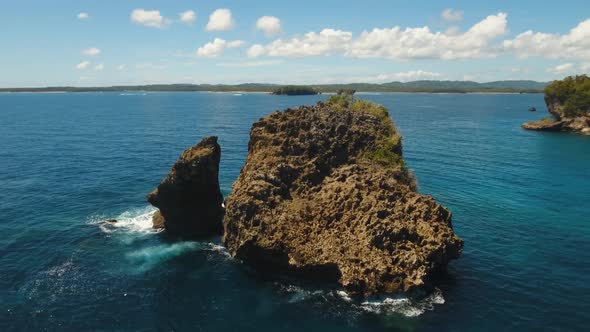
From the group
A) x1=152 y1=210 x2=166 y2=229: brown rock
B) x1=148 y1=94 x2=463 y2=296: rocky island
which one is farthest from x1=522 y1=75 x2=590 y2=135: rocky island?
x1=152 y1=210 x2=166 y2=229: brown rock

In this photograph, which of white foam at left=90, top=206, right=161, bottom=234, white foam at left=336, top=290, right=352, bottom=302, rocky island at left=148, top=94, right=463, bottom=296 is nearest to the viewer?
white foam at left=336, top=290, right=352, bottom=302

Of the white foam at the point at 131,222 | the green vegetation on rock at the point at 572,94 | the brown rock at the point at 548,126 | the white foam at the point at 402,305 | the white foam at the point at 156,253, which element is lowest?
the white foam at the point at 402,305

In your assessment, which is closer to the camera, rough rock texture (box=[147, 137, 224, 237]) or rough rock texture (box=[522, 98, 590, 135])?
rough rock texture (box=[147, 137, 224, 237])

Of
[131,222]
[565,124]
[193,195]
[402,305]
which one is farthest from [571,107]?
[131,222]

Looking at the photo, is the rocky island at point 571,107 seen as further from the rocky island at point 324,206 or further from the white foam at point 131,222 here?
the white foam at point 131,222

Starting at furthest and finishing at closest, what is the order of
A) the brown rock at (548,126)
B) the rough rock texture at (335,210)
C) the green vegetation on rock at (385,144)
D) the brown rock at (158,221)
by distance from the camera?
the brown rock at (548,126) < the brown rock at (158,221) < the green vegetation on rock at (385,144) < the rough rock texture at (335,210)

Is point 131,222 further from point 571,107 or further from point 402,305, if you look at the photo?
point 571,107

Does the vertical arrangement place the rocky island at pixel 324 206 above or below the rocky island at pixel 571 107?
below

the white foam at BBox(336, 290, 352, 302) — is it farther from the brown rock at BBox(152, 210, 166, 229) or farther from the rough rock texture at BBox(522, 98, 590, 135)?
the rough rock texture at BBox(522, 98, 590, 135)

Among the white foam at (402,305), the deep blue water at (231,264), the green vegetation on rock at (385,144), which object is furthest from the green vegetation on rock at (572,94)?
the white foam at (402,305)

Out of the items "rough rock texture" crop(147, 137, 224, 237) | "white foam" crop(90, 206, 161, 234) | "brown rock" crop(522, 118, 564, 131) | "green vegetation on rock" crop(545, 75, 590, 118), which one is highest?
"green vegetation on rock" crop(545, 75, 590, 118)
